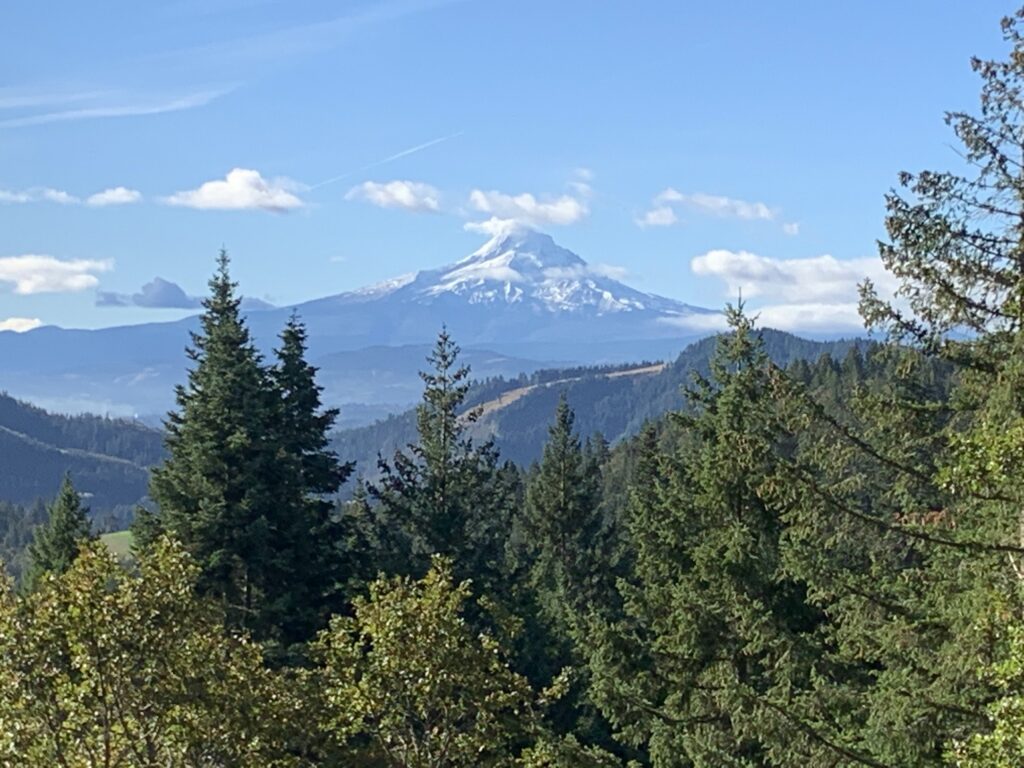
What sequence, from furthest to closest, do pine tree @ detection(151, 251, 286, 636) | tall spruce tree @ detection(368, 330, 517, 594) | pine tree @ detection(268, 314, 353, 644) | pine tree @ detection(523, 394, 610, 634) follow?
pine tree @ detection(523, 394, 610, 634)
tall spruce tree @ detection(368, 330, 517, 594)
pine tree @ detection(268, 314, 353, 644)
pine tree @ detection(151, 251, 286, 636)

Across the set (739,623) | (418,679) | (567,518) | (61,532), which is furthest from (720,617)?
(567,518)

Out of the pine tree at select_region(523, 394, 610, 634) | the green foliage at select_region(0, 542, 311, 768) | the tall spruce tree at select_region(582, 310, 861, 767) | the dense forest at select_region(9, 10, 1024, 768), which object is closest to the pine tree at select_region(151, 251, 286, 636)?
the dense forest at select_region(9, 10, 1024, 768)

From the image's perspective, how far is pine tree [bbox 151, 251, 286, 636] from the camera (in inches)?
1099

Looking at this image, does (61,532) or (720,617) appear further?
(61,532)

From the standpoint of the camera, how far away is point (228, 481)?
2855cm

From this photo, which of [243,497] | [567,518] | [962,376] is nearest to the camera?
[962,376]

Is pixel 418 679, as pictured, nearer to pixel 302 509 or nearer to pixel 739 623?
pixel 739 623

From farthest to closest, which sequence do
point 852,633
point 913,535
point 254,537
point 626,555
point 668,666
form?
point 626,555
point 254,537
point 668,666
point 852,633
point 913,535

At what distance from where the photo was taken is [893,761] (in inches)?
508

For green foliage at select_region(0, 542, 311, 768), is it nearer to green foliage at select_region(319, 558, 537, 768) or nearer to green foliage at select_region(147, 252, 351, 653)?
green foliage at select_region(319, 558, 537, 768)

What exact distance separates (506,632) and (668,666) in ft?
13.4

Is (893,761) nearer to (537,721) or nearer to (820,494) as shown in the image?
(820,494)

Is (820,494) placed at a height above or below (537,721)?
above

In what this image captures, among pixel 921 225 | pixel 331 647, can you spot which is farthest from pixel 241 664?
pixel 921 225
